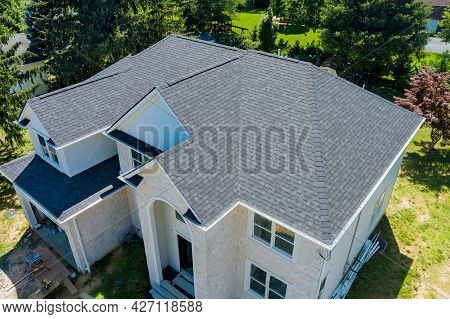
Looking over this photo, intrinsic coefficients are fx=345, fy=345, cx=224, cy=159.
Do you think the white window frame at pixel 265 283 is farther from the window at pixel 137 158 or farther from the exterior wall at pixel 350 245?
the window at pixel 137 158

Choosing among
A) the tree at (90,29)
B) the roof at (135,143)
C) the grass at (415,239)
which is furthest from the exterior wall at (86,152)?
the tree at (90,29)

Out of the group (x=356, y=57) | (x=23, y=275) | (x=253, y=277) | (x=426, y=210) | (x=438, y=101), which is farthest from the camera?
(x=356, y=57)

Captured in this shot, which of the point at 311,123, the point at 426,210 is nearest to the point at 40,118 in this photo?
the point at 311,123

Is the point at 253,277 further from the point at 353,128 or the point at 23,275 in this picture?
the point at 23,275

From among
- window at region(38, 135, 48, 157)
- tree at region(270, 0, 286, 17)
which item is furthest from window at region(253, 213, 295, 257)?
tree at region(270, 0, 286, 17)

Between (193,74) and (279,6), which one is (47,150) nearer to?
(193,74)

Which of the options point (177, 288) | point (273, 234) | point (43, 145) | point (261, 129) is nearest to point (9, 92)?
point (43, 145)

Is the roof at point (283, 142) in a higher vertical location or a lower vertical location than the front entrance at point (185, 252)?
higher
